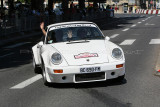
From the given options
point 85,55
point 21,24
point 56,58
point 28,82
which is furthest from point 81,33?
point 21,24

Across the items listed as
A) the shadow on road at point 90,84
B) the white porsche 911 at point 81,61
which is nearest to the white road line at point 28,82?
the white porsche 911 at point 81,61

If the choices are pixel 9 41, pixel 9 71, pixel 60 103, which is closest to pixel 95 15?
pixel 9 41

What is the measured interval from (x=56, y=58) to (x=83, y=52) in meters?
0.58

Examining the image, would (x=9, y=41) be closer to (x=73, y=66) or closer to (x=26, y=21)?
(x=26, y=21)

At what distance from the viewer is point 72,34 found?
29.3ft

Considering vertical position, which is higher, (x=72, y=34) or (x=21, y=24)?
(x=72, y=34)

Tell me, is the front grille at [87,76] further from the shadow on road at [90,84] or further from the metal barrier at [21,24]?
the metal barrier at [21,24]

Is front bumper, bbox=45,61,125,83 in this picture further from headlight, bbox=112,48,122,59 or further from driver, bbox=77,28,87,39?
driver, bbox=77,28,87,39

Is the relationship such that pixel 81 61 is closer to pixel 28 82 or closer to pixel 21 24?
pixel 28 82

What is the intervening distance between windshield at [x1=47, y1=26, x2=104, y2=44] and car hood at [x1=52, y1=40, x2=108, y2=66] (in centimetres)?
35

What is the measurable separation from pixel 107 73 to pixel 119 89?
40cm

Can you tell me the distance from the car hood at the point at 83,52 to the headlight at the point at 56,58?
103 mm

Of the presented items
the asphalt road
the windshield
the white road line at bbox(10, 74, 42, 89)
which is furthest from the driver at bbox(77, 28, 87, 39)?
the white road line at bbox(10, 74, 42, 89)

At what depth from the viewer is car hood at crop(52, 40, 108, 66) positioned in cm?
755
